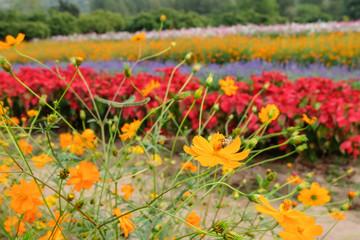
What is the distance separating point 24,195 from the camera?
508 mm

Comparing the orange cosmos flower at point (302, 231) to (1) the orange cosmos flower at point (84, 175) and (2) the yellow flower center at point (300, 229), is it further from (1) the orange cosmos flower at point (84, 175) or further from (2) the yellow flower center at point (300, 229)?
(1) the orange cosmos flower at point (84, 175)

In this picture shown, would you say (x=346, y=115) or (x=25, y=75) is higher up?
(x=25, y=75)

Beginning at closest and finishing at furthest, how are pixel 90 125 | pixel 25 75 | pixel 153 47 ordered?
pixel 90 125, pixel 25 75, pixel 153 47

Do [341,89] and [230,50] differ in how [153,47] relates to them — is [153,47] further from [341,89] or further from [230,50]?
[341,89]

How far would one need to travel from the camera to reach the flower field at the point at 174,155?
539 mm

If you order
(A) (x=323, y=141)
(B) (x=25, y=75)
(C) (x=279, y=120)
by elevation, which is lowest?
(A) (x=323, y=141)

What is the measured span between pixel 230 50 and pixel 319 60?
4.45ft

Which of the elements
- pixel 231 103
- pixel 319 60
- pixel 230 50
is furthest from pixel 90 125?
pixel 319 60

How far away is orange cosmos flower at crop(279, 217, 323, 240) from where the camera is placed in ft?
1.27

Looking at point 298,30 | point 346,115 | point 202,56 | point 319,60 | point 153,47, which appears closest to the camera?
point 346,115

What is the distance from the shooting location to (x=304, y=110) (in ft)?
6.22

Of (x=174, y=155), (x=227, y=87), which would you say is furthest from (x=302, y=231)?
(x=174, y=155)

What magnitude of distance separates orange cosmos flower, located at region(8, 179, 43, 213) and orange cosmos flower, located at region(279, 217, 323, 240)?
379mm

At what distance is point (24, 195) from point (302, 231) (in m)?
0.43
